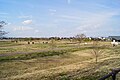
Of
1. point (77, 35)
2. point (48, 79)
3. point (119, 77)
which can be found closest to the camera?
point (119, 77)

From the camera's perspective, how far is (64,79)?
1756cm

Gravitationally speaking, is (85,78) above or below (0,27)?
below

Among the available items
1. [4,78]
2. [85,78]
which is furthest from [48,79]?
[4,78]

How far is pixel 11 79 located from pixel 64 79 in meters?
4.98

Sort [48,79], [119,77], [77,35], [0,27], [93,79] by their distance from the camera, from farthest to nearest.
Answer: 1. [77,35]
2. [48,79]
3. [93,79]
4. [119,77]
5. [0,27]

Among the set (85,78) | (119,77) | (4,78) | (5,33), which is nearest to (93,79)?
(85,78)

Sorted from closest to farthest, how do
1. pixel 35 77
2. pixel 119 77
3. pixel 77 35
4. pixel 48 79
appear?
pixel 119 77 < pixel 48 79 < pixel 35 77 < pixel 77 35

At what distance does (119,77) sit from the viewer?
15.4 metres

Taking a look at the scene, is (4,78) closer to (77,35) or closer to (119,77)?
(119,77)

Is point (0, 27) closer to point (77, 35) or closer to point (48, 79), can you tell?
point (48, 79)

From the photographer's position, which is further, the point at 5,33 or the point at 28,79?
the point at 28,79

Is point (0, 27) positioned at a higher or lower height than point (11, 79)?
higher

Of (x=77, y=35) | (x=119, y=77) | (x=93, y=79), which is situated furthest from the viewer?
(x=77, y=35)

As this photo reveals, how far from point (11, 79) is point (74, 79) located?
5697mm
